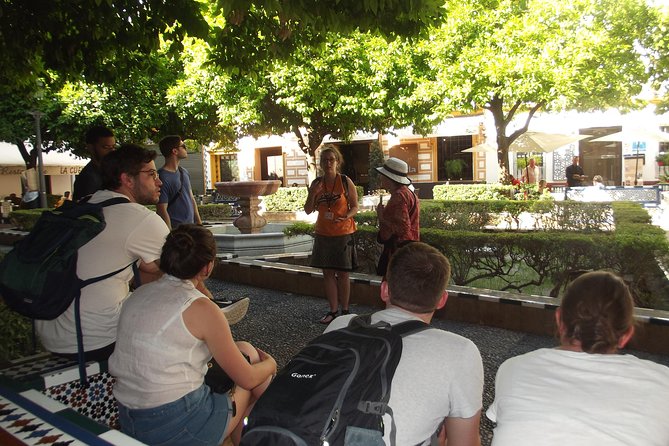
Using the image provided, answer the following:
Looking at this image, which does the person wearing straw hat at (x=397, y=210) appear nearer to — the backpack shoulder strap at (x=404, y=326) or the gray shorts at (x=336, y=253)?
the gray shorts at (x=336, y=253)

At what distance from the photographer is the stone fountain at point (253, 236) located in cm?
1053

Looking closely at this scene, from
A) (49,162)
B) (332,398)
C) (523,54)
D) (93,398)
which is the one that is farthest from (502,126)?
(332,398)

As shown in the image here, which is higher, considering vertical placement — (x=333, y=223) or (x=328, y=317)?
(x=333, y=223)

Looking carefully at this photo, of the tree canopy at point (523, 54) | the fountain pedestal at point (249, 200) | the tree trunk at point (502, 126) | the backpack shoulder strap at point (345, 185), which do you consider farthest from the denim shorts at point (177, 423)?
the tree trunk at point (502, 126)

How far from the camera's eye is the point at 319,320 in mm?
5953

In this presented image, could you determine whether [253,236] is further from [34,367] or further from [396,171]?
[34,367]

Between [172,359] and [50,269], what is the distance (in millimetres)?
685

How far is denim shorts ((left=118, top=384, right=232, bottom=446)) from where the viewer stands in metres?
2.34

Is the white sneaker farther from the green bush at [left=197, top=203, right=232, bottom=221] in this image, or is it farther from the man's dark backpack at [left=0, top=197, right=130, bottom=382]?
the green bush at [left=197, top=203, right=232, bottom=221]

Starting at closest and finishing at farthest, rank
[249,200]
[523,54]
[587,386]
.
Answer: [587,386] → [249,200] → [523,54]

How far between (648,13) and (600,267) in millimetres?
17470

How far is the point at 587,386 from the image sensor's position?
1701 mm

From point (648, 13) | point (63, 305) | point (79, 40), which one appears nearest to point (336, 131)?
point (648, 13)

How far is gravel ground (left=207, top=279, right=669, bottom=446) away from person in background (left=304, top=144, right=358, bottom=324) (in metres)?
0.38
